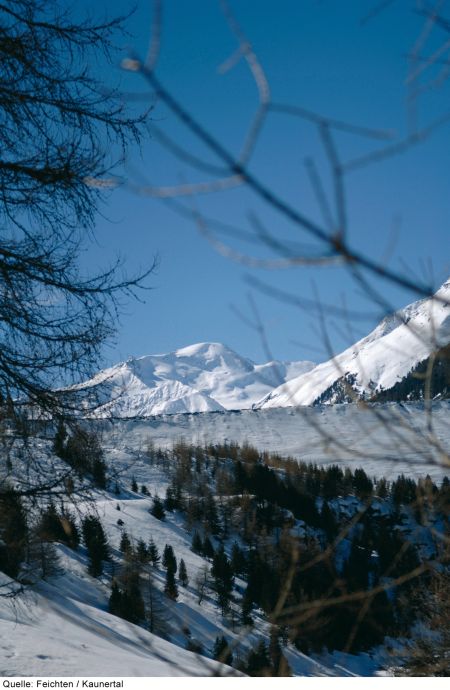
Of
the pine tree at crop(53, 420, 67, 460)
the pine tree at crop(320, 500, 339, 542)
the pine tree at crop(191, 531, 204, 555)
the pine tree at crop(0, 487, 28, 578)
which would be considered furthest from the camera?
the pine tree at crop(320, 500, 339, 542)

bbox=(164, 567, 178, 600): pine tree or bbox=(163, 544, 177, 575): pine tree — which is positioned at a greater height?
bbox=(163, 544, 177, 575): pine tree

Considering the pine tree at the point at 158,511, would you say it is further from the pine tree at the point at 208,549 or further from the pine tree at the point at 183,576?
the pine tree at the point at 183,576

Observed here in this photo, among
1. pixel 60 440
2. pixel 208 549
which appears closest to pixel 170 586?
pixel 208 549

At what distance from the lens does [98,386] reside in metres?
3.99

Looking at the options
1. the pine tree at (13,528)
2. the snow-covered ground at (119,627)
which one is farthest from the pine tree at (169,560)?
the pine tree at (13,528)

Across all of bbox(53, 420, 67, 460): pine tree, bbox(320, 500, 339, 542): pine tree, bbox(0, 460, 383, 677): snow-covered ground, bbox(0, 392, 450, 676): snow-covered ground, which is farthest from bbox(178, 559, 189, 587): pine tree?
bbox(53, 420, 67, 460): pine tree

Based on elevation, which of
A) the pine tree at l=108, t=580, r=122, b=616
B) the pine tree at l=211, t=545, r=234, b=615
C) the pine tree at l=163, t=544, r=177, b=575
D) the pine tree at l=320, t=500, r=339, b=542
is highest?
the pine tree at l=320, t=500, r=339, b=542

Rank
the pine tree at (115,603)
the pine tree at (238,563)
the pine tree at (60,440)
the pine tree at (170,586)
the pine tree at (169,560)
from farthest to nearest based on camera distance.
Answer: the pine tree at (238,563) → the pine tree at (169,560) → the pine tree at (170,586) → the pine tree at (115,603) → the pine tree at (60,440)

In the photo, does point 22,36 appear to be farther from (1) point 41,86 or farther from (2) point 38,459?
(2) point 38,459

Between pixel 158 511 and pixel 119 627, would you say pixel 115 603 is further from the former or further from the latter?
pixel 158 511

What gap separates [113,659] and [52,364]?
4.45 meters

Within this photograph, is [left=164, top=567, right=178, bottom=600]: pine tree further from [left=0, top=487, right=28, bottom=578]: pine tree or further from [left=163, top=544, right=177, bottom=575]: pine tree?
[left=0, top=487, right=28, bottom=578]: pine tree
